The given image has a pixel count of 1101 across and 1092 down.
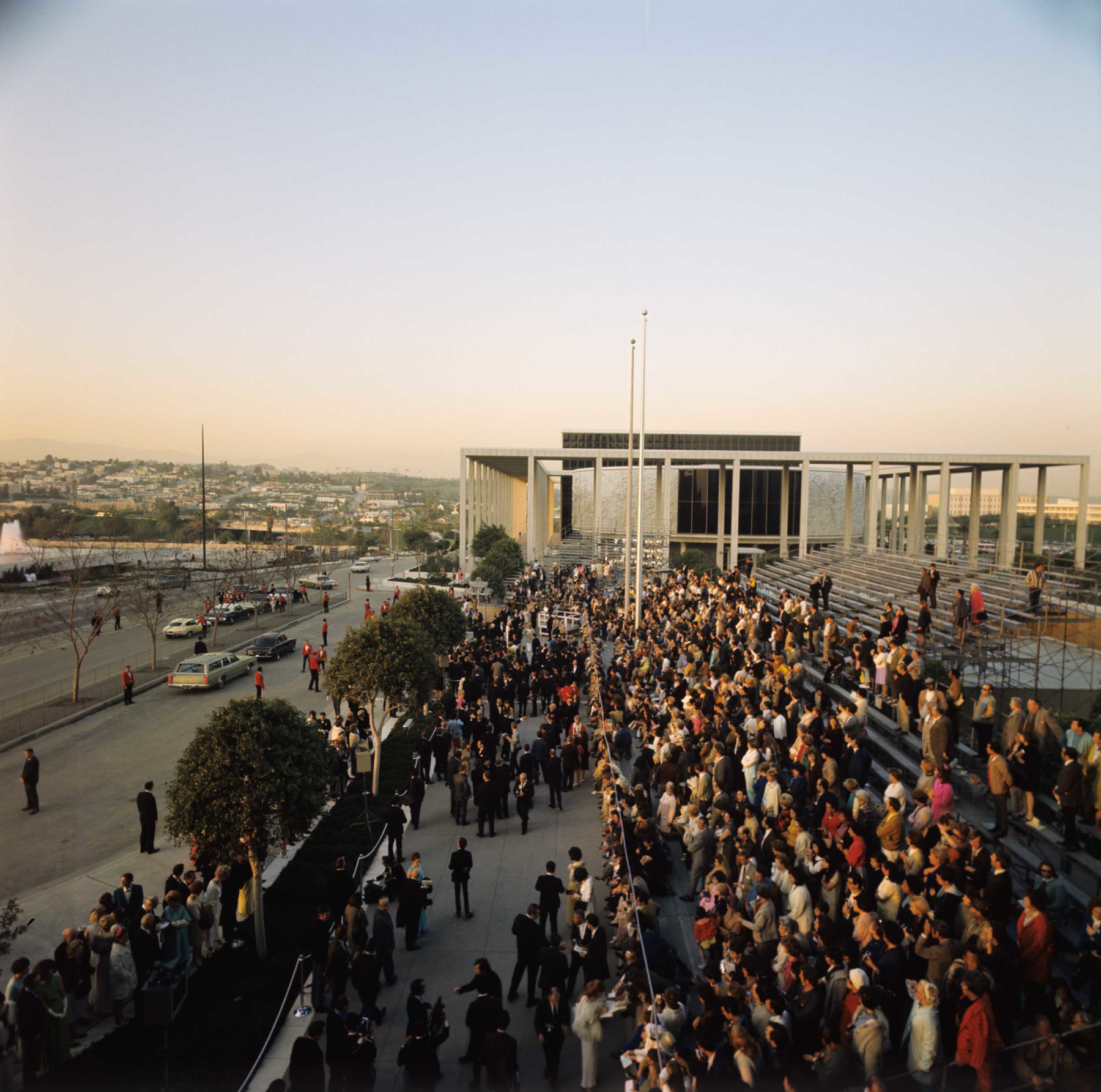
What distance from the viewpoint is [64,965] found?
777 centimetres

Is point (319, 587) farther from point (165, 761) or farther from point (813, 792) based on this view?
point (813, 792)

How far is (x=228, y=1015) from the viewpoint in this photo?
27.4 ft

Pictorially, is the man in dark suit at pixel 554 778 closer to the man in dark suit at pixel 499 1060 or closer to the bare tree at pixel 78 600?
the man in dark suit at pixel 499 1060

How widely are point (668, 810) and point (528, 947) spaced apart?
3.37 metres

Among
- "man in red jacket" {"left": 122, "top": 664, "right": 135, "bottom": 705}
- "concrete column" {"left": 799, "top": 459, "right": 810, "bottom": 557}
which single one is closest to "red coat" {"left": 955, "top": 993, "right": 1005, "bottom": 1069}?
"man in red jacket" {"left": 122, "top": 664, "right": 135, "bottom": 705}

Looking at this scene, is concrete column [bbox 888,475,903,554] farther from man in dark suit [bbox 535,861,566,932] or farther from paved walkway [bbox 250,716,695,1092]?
man in dark suit [bbox 535,861,566,932]

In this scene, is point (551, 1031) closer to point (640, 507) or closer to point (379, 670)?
point (379, 670)

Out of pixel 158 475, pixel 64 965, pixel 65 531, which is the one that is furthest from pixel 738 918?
pixel 158 475

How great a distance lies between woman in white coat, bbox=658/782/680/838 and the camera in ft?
35.5

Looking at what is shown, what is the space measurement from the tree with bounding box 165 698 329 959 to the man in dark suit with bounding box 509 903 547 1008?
3.58 metres

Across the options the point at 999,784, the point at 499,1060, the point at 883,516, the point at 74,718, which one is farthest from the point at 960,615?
the point at 883,516

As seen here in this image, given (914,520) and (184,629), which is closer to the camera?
(184,629)

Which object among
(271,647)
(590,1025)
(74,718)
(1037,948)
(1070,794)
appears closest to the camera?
(1037,948)

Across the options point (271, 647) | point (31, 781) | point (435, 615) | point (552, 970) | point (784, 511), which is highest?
point (784, 511)
